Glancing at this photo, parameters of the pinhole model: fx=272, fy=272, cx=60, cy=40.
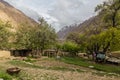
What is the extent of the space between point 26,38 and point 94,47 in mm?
22650

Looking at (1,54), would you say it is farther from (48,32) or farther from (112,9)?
(112,9)

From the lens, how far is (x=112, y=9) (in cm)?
5281

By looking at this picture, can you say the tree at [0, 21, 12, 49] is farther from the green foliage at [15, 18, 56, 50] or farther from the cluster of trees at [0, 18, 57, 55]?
the green foliage at [15, 18, 56, 50]

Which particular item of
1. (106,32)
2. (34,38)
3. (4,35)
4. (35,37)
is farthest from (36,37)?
(106,32)

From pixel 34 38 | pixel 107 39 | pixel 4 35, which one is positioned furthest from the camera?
pixel 34 38

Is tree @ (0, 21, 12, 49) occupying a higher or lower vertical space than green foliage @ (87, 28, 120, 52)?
higher

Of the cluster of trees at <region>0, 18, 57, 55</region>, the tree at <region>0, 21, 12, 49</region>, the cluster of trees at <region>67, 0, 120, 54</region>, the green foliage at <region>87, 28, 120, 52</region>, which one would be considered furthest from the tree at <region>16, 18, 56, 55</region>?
the green foliage at <region>87, 28, 120, 52</region>

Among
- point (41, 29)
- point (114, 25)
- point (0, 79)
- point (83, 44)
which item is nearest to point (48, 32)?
point (41, 29)

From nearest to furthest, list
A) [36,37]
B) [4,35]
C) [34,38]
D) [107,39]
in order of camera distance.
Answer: [107,39]
[4,35]
[34,38]
[36,37]

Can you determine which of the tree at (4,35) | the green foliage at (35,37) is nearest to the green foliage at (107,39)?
the green foliage at (35,37)

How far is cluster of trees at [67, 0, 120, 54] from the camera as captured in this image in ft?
163

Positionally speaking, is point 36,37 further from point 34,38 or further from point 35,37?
point 34,38

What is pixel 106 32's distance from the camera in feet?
164

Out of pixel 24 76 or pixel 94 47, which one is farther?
pixel 94 47
